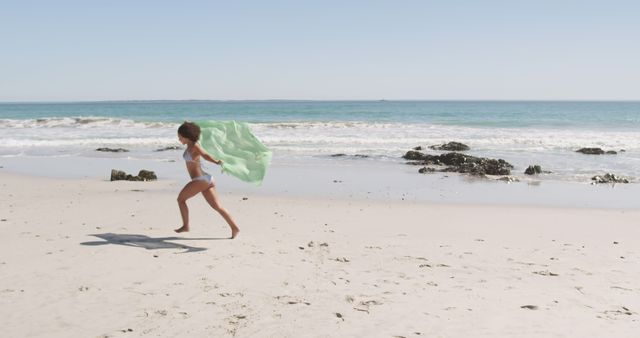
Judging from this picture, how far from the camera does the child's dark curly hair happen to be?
6922mm

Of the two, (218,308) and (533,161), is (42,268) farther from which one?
(533,161)

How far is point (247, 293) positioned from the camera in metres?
5.16

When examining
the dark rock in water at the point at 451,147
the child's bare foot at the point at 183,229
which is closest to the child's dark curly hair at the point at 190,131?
the child's bare foot at the point at 183,229

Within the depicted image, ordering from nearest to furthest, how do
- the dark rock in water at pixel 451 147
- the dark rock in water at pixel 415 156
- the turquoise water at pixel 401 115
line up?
1. the dark rock in water at pixel 415 156
2. the dark rock in water at pixel 451 147
3. the turquoise water at pixel 401 115

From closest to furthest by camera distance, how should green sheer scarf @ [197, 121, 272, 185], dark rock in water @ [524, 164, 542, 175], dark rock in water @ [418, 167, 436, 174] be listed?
1. green sheer scarf @ [197, 121, 272, 185]
2. dark rock in water @ [524, 164, 542, 175]
3. dark rock in water @ [418, 167, 436, 174]

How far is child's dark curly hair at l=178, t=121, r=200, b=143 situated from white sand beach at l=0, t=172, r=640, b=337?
4.12 feet

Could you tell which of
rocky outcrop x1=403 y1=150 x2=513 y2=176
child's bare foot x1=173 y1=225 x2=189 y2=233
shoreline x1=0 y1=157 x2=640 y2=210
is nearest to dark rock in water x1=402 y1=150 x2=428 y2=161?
rocky outcrop x1=403 y1=150 x2=513 y2=176

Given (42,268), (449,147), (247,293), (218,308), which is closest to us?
(218,308)

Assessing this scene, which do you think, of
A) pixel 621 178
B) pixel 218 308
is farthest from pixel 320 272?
pixel 621 178

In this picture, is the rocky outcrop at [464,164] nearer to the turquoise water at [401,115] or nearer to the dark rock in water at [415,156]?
the dark rock in water at [415,156]

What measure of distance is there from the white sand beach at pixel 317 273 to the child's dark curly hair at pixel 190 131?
4.12ft

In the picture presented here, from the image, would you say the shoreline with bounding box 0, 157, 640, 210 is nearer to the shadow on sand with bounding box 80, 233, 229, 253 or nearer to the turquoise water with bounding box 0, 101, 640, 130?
the shadow on sand with bounding box 80, 233, 229, 253

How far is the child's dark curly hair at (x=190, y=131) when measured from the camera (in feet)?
22.7

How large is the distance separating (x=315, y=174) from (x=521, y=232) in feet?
24.6
